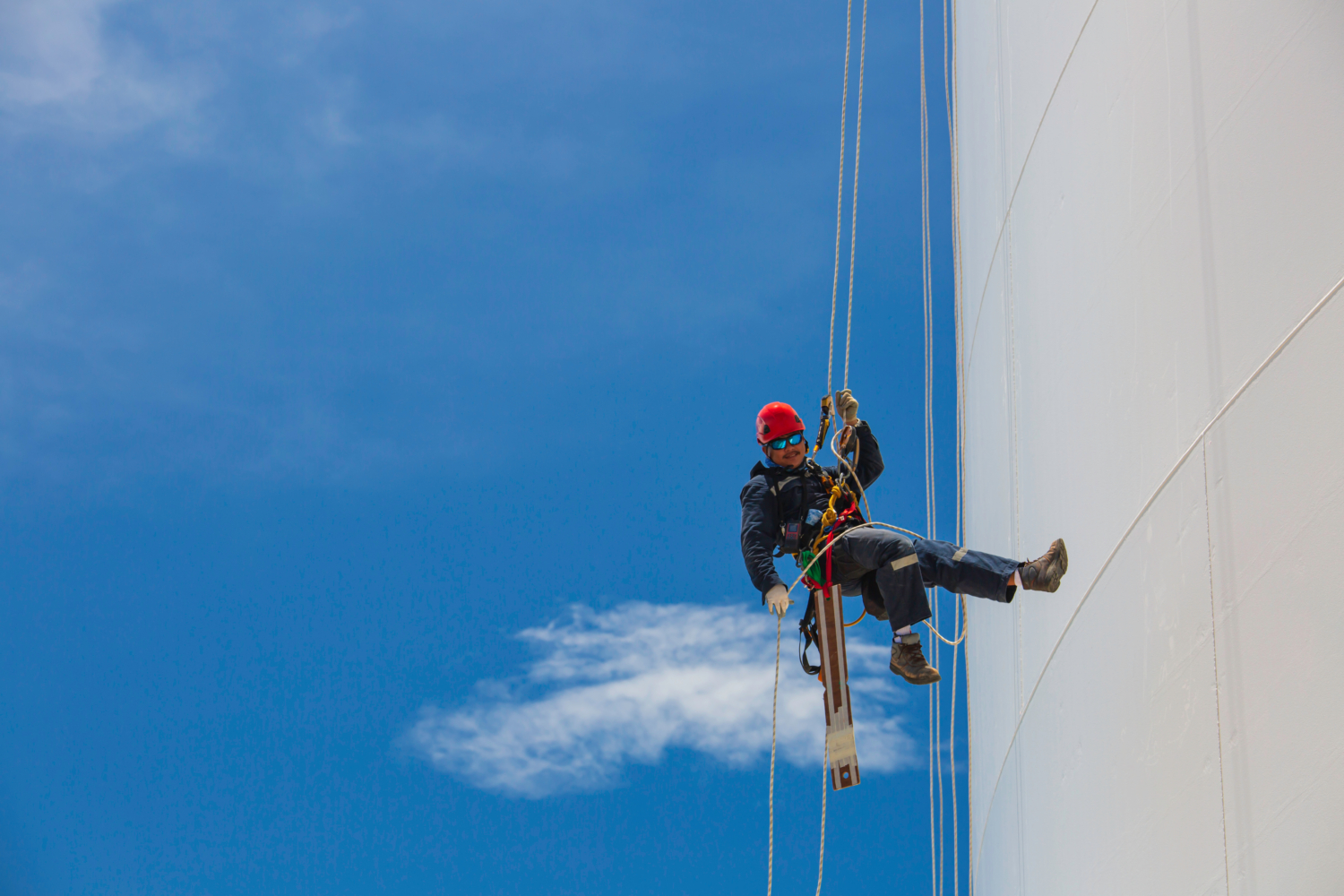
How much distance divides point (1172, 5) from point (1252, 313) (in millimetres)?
1502

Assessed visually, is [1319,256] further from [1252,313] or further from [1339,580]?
[1339,580]

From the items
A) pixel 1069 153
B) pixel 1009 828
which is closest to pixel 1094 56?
pixel 1069 153

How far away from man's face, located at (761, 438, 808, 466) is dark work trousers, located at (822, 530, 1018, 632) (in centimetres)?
71

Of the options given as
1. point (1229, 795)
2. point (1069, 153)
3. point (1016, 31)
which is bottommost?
point (1229, 795)

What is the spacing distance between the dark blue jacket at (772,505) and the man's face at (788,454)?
6cm

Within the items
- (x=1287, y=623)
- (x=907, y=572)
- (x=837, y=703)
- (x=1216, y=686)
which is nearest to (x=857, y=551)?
(x=907, y=572)

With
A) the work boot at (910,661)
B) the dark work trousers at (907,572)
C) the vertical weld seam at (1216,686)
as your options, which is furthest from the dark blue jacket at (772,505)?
the vertical weld seam at (1216,686)

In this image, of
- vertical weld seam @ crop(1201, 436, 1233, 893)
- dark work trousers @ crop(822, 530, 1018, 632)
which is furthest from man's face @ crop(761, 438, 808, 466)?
vertical weld seam @ crop(1201, 436, 1233, 893)

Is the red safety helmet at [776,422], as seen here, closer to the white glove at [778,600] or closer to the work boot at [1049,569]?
the white glove at [778,600]

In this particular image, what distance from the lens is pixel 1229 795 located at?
328 cm

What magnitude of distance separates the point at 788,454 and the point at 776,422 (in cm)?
22

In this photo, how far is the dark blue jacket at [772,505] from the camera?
6.30 meters

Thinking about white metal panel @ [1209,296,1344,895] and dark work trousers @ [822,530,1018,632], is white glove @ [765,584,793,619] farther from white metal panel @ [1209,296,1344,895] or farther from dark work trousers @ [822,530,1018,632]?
white metal panel @ [1209,296,1344,895]

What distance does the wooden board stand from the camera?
6391 millimetres
